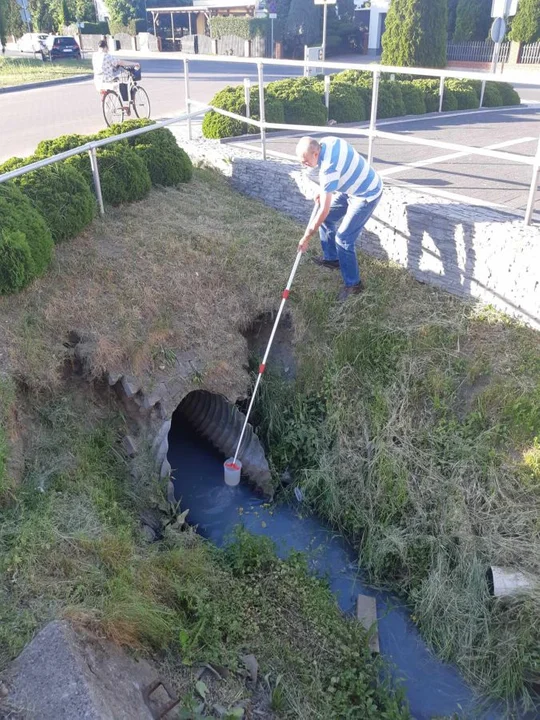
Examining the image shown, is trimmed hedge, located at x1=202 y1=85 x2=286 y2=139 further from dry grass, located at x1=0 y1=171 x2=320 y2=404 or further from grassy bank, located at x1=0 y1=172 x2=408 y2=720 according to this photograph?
grassy bank, located at x1=0 y1=172 x2=408 y2=720

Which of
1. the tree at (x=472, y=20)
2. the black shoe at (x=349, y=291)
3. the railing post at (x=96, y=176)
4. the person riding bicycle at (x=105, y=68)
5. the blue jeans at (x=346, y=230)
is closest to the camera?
the blue jeans at (x=346, y=230)

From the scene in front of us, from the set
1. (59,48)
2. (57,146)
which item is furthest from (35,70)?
(57,146)

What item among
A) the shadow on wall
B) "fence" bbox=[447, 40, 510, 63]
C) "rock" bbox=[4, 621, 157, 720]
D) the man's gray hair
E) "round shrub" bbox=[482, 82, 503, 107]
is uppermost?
"fence" bbox=[447, 40, 510, 63]

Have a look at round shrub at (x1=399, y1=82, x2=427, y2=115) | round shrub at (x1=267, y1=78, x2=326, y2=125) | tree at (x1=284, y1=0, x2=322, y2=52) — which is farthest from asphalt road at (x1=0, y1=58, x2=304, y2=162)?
tree at (x1=284, y1=0, x2=322, y2=52)

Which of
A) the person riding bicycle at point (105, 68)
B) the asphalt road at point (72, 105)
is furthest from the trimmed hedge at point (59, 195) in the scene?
the person riding bicycle at point (105, 68)

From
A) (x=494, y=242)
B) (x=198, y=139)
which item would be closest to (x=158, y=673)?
(x=494, y=242)

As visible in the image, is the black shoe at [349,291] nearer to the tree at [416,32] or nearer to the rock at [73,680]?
the rock at [73,680]
